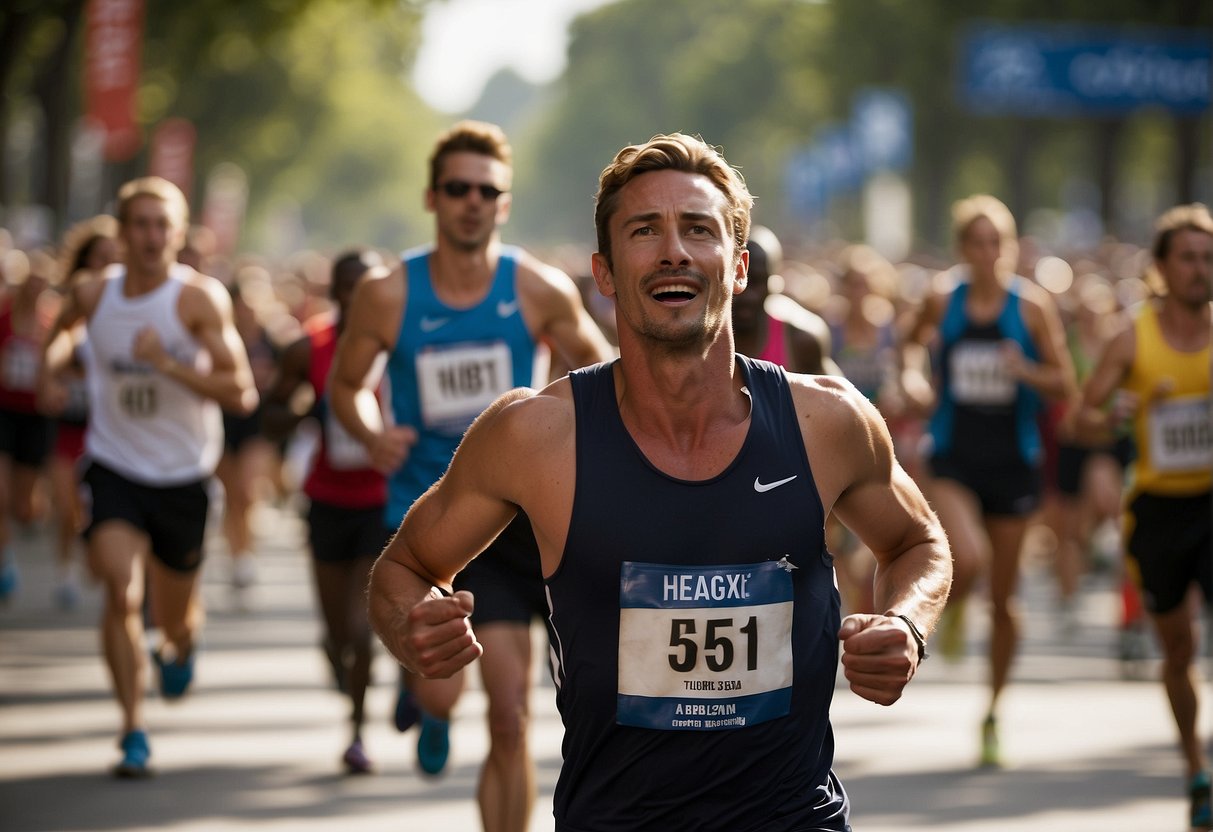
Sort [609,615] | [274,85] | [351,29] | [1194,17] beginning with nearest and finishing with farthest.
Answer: [609,615] → [1194,17] → [274,85] → [351,29]

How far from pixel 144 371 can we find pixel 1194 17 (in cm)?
2828

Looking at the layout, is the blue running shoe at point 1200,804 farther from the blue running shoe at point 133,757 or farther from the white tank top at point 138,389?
the white tank top at point 138,389

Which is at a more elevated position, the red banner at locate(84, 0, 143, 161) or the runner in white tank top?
the red banner at locate(84, 0, 143, 161)

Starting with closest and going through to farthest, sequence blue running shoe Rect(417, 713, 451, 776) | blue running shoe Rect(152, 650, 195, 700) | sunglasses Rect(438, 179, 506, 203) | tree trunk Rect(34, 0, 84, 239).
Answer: sunglasses Rect(438, 179, 506, 203) < blue running shoe Rect(417, 713, 451, 776) < blue running shoe Rect(152, 650, 195, 700) < tree trunk Rect(34, 0, 84, 239)

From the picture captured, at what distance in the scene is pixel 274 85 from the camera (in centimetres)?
5644

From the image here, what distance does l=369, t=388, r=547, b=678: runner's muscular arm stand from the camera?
161 inches

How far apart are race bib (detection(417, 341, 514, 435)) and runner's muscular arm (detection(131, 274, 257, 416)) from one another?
6.56 feet

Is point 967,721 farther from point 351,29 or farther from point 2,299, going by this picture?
point 351,29

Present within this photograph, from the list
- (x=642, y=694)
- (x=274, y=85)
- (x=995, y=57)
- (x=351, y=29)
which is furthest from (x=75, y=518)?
(x=351, y=29)

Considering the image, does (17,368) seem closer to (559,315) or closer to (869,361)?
(869,361)

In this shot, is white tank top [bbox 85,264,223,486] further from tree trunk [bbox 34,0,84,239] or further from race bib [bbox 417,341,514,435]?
tree trunk [bbox 34,0,84,239]

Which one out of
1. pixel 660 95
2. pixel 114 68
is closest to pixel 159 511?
pixel 114 68

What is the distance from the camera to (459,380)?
293 inches

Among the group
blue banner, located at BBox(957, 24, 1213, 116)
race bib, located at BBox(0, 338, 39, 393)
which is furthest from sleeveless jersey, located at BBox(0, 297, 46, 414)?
blue banner, located at BBox(957, 24, 1213, 116)
